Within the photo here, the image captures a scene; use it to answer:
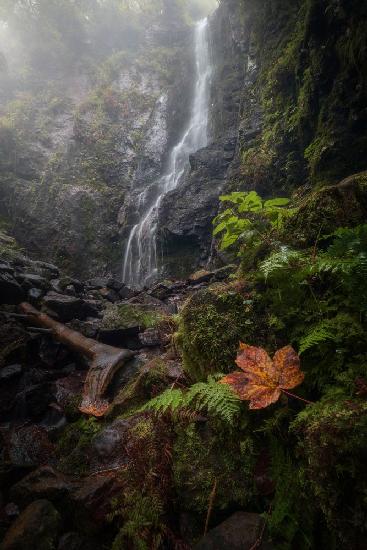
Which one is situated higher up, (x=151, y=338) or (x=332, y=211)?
(x=332, y=211)

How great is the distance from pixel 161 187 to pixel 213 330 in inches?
615

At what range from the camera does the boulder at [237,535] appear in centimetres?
151

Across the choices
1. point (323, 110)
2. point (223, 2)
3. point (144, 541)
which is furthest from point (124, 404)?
point (223, 2)

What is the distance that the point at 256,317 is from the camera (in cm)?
239

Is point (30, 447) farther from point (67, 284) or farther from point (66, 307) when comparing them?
point (67, 284)

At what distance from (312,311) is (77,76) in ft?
104

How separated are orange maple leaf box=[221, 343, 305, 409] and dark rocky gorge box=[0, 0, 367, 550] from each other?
13 millimetres

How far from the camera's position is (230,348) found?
234cm

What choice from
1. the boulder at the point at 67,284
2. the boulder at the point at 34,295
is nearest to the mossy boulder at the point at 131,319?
the boulder at the point at 34,295

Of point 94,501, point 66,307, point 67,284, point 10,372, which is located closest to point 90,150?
point 67,284

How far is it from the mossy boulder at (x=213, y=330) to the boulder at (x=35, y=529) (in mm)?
1364

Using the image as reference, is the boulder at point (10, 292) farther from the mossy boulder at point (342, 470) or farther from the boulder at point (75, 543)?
the mossy boulder at point (342, 470)

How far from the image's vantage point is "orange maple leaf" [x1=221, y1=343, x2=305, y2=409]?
171 centimetres

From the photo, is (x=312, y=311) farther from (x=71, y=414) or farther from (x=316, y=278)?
(x=71, y=414)
